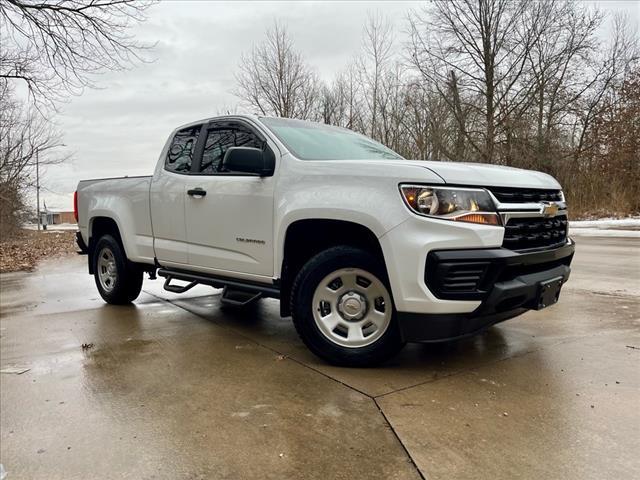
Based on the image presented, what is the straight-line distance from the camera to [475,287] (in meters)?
2.99

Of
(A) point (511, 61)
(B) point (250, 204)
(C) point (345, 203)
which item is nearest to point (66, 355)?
(B) point (250, 204)

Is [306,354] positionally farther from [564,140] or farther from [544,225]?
[564,140]

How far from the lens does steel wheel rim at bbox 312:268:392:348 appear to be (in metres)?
3.34

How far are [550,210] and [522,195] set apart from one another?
0.98ft

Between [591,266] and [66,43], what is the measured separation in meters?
12.1

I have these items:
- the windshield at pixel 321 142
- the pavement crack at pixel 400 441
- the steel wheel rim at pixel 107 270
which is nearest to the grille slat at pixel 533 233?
the pavement crack at pixel 400 441

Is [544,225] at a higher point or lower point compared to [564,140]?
lower

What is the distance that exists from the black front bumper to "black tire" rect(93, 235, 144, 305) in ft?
12.6

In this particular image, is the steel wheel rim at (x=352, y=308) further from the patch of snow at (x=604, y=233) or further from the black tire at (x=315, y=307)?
the patch of snow at (x=604, y=233)

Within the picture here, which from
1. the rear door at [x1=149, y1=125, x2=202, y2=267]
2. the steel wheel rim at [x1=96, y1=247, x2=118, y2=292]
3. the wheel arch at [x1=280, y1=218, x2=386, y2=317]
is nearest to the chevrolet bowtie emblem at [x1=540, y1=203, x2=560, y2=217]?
the wheel arch at [x1=280, y1=218, x2=386, y2=317]

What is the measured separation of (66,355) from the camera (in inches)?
158

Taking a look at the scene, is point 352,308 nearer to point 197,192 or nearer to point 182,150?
point 197,192

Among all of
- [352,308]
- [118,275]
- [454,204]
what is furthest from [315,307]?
[118,275]

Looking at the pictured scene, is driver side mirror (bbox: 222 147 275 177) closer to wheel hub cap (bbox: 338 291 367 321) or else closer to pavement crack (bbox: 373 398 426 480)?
wheel hub cap (bbox: 338 291 367 321)
